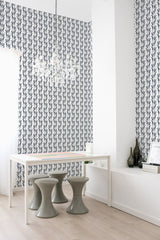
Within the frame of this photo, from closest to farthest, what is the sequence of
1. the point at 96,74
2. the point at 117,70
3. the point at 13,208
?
the point at 13,208
the point at 117,70
the point at 96,74

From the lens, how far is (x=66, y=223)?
9.59ft

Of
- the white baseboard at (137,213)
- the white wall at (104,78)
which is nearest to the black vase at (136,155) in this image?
the white wall at (104,78)

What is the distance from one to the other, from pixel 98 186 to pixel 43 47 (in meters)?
2.46

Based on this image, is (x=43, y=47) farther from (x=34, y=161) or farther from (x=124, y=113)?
(x=34, y=161)

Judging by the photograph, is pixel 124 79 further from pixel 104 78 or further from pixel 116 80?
pixel 104 78

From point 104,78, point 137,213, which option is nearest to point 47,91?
point 104,78

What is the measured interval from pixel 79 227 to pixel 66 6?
11.0 ft

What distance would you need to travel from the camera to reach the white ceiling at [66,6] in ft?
14.0

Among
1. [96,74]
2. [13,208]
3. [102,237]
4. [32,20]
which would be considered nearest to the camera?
[102,237]

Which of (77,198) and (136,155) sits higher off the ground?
(136,155)

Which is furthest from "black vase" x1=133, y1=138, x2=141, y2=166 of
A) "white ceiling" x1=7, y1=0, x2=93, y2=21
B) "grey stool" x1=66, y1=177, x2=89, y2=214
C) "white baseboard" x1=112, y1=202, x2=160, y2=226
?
"white ceiling" x1=7, y1=0, x2=93, y2=21

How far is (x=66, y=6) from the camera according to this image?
4418 mm

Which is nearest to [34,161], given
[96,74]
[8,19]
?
[96,74]

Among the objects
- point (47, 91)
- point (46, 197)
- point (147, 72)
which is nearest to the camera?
point (46, 197)
